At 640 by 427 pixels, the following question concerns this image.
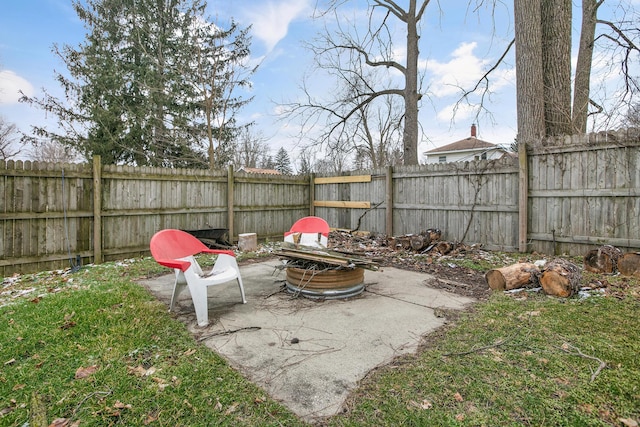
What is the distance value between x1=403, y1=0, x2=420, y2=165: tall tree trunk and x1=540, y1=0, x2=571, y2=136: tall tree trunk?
362 centimetres

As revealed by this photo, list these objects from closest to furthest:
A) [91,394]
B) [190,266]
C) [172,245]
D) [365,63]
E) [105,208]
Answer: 1. [91,394]
2. [190,266]
3. [172,245]
4. [105,208]
5. [365,63]

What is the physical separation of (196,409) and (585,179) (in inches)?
237

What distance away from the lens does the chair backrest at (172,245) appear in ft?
10.8

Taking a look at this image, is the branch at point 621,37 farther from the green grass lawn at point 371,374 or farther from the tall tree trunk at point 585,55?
the green grass lawn at point 371,374

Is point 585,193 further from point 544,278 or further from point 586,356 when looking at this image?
point 586,356

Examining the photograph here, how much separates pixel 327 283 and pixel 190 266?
1.49 m

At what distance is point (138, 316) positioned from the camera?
3.05 meters

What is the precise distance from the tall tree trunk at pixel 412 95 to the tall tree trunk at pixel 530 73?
3497mm

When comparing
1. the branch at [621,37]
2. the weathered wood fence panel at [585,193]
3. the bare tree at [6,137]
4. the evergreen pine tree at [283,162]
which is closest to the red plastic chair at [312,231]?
the weathered wood fence panel at [585,193]

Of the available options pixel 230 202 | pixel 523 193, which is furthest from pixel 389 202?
pixel 230 202

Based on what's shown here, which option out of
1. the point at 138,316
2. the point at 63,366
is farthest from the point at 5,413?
the point at 138,316

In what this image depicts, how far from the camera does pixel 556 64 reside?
21.5ft

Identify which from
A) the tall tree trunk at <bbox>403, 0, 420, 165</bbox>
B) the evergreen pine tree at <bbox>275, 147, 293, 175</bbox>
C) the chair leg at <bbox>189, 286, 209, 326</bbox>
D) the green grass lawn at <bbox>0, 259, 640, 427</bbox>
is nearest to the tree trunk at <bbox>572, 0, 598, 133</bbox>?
the tall tree trunk at <bbox>403, 0, 420, 165</bbox>

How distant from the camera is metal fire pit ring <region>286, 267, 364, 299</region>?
3.73 metres
